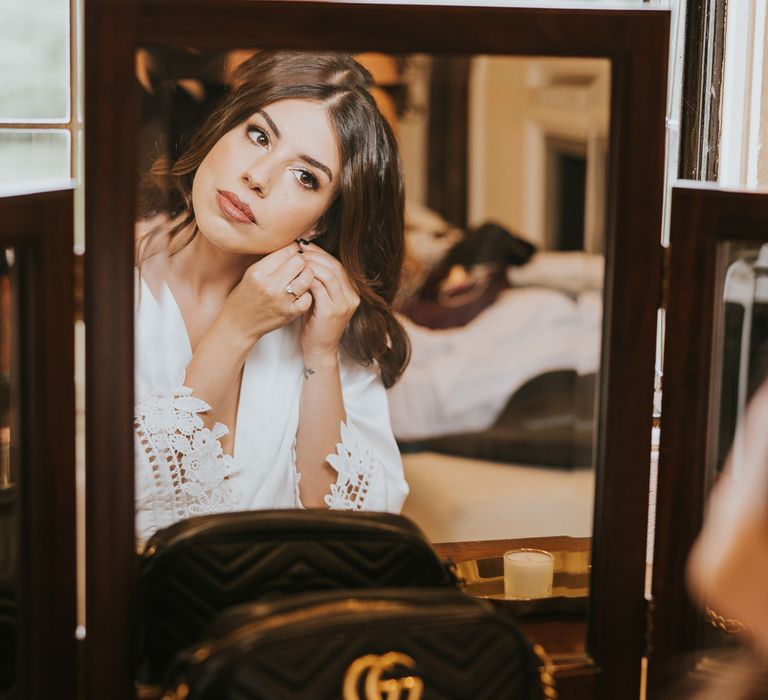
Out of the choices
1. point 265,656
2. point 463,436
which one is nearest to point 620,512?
point 463,436

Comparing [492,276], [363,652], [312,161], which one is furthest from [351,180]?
[363,652]

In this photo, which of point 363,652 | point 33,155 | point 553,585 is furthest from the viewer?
point 33,155

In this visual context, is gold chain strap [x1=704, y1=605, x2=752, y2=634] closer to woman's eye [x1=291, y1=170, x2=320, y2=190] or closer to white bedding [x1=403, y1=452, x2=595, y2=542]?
white bedding [x1=403, y1=452, x2=595, y2=542]

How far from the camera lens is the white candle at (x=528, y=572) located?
3.14ft

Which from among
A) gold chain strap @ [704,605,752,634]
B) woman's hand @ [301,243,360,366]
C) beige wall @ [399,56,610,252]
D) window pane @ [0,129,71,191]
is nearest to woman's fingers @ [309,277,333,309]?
woman's hand @ [301,243,360,366]

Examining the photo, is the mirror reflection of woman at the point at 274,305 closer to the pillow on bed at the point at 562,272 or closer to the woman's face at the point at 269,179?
the woman's face at the point at 269,179

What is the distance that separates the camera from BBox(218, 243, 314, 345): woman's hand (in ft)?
2.92

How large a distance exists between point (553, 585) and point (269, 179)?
1.46 feet

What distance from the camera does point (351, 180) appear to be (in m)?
0.88

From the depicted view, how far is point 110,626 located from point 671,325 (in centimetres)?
54

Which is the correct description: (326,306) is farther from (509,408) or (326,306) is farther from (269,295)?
(509,408)

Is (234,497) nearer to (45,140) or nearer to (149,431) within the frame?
(149,431)

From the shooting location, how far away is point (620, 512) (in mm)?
947

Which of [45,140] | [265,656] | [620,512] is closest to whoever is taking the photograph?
[265,656]
